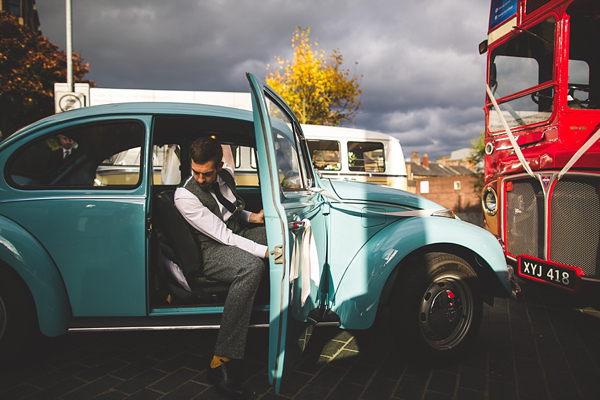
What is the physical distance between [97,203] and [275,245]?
135cm

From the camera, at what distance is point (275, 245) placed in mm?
1911

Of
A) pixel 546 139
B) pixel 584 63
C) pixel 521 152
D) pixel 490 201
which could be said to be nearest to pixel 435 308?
pixel 490 201

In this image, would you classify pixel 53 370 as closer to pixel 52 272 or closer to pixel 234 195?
pixel 52 272

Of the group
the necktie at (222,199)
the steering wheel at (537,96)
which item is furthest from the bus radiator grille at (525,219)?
the necktie at (222,199)

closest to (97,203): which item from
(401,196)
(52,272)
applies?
(52,272)

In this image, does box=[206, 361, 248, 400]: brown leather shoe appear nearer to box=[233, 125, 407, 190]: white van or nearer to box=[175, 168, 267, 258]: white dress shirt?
box=[175, 168, 267, 258]: white dress shirt

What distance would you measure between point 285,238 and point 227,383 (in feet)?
3.73

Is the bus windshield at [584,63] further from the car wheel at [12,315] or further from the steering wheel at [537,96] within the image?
the car wheel at [12,315]

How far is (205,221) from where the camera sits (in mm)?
2537

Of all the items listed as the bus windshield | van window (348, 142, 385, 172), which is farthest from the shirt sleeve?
van window (348, 142, 385, 172)

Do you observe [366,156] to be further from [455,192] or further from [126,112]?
[455,192]

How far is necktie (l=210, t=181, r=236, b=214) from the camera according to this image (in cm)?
288

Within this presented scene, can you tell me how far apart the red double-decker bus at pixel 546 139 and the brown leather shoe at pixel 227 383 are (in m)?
3.03

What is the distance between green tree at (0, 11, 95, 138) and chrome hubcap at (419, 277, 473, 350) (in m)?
16.0
